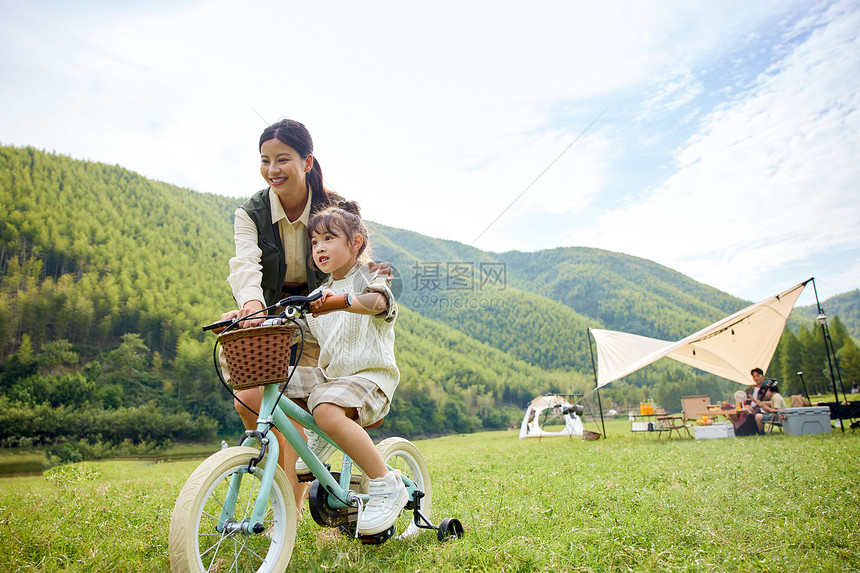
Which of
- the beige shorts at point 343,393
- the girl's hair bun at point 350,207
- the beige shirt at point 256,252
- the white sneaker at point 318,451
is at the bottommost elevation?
the white sneaker at point 318,451

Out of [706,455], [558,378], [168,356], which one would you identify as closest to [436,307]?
[558,378]

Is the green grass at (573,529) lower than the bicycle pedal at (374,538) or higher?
lower

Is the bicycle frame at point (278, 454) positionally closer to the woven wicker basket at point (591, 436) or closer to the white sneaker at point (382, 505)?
the white sneaker at point (382, 505)

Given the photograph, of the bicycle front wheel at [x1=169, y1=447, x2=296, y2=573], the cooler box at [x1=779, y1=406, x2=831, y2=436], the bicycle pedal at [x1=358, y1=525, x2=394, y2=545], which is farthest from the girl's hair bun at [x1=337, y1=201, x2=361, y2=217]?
the cooler box at [x1=779, y1=406, x2=831, y2=436]

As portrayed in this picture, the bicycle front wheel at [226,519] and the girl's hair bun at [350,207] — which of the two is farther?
the girl's hair bun at [350,207]

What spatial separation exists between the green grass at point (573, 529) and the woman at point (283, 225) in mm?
872

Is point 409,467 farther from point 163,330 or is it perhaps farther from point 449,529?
point 163,330

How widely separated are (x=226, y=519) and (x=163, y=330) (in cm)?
5966

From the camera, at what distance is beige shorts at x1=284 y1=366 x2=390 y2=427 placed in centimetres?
205

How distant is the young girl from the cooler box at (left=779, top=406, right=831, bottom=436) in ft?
33.3

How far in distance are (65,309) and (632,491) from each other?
6291cm

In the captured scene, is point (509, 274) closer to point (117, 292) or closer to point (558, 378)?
point (558, 378)

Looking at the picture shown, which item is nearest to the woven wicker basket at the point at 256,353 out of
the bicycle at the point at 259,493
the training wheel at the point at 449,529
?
the bicycle at the point at 259,493

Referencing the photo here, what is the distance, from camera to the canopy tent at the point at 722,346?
462 inches
